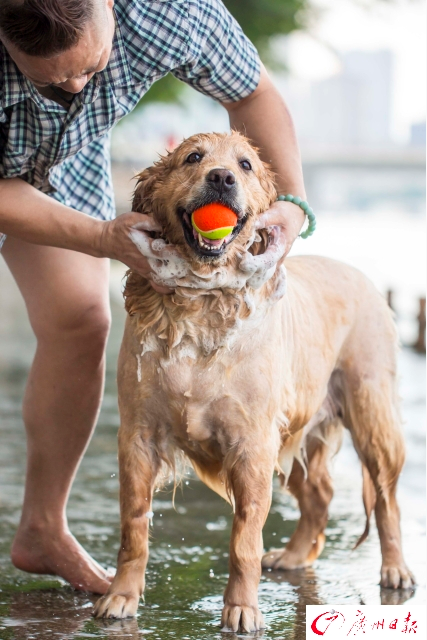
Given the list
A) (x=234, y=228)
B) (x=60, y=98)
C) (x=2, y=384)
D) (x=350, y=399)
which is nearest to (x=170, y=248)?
(x=234, y=228)

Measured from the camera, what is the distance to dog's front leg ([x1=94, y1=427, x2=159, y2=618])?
2.91m

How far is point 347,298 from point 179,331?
3.22ft

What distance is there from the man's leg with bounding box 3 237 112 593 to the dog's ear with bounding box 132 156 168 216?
A: 0.46 meters

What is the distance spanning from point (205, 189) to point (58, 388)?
1.08m

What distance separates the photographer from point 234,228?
2830 mm

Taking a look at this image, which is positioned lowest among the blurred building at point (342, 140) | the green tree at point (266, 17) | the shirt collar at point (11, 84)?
the blurred building at point (342, 140)

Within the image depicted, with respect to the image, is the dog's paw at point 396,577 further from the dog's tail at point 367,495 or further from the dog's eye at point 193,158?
the dog's eye at point 193,158

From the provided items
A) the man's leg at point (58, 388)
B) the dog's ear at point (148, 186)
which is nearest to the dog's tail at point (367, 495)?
the man's leg at point (58, 388)

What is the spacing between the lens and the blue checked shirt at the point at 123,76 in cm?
285

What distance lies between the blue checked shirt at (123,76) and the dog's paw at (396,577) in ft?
6.42

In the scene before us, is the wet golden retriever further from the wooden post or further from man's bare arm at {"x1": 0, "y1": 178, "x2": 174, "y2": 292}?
the wooden post

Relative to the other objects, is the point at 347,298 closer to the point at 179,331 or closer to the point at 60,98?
the point at 179,331

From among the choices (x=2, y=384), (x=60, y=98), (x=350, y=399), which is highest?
(x=60, y=98)

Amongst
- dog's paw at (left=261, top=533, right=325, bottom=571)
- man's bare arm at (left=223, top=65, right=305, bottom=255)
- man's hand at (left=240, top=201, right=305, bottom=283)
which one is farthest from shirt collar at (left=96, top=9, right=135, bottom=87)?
dog's paw at (left=261, top=533, right=325, bottom=571)
